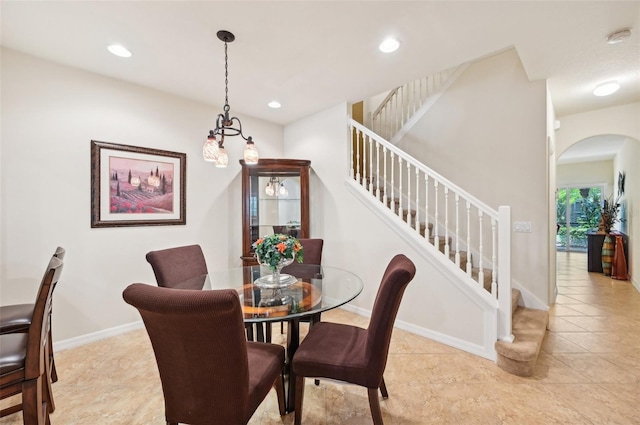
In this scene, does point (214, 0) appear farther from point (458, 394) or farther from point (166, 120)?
point (458, 394)

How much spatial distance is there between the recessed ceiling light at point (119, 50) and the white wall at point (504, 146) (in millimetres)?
3529

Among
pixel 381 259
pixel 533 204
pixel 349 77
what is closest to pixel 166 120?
pixel 349 77

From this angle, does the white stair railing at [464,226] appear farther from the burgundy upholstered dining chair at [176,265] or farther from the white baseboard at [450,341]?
the burgundy upholstered dining chair at [176,265]

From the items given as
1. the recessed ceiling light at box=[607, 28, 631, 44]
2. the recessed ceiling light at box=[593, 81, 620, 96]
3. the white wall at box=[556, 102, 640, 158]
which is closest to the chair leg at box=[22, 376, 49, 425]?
the recessed ceiling light at box=[607, 28, 631, 44]

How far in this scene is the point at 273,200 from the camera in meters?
3.77

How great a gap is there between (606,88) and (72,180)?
5.56 metres

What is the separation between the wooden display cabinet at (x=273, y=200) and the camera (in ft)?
11.7

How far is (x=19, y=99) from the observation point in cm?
232

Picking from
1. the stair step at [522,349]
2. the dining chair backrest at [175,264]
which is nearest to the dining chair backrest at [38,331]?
the dining chair backrest at [175,264]

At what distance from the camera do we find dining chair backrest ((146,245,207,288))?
2.09m

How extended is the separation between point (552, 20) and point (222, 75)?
9.07 feet

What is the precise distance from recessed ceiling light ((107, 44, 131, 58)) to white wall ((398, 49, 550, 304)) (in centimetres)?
353

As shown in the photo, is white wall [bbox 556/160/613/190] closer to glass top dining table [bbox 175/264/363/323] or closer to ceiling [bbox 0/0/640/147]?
ceiling [bbox 0/0/640/147]

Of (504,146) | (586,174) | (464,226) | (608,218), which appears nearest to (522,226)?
(464,226)
